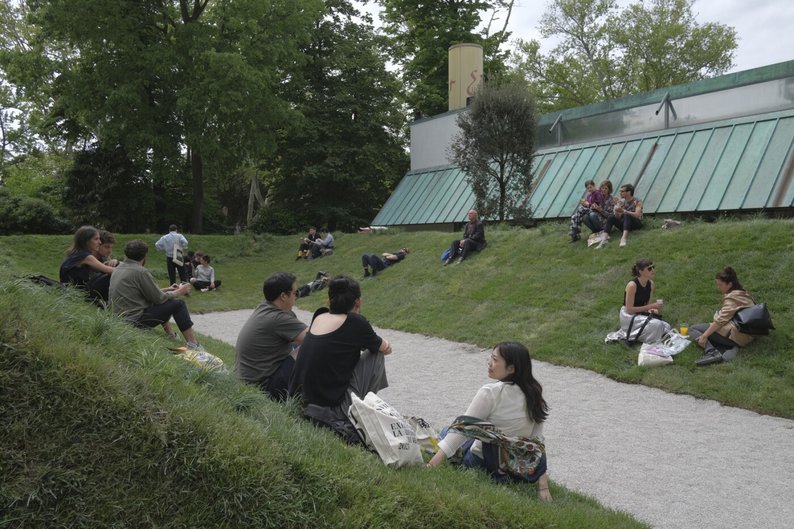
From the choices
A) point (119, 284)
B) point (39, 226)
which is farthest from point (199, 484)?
point (39, 226)

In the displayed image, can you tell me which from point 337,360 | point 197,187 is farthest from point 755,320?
point 197,187

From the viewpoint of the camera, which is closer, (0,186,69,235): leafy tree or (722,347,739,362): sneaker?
(722,347,739,362): sneaker

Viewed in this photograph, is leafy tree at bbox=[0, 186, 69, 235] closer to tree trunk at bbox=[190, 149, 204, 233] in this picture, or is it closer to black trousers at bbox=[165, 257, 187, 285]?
tree trunk at bbox=[190, 149, 204, 233]

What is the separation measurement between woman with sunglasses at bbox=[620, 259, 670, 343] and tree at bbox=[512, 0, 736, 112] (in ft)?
108

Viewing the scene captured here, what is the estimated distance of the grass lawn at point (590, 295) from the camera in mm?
8078

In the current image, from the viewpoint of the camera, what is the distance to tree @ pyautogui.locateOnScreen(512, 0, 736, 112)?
38.0 metres

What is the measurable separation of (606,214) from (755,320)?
583 centimetres

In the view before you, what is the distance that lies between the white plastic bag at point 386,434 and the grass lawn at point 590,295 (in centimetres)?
318

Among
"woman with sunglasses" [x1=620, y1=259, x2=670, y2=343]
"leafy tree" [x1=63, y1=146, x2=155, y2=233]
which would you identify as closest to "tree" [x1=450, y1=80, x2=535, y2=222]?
"woman with sunglasses" [x1=620, y1=259, x2=670, y2=343]

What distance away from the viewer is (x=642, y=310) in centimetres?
974

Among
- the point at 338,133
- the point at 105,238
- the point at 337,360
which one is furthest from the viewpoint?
the point at 338,133

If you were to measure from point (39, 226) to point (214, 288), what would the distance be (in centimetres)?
1097

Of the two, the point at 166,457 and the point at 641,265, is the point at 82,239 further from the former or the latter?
the point at 641,265

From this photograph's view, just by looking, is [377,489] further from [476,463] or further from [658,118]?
[658,118]
